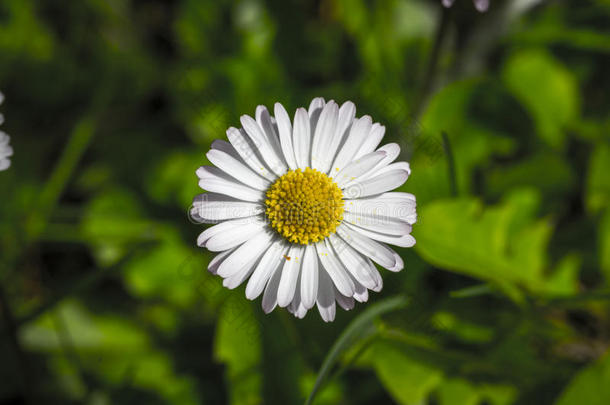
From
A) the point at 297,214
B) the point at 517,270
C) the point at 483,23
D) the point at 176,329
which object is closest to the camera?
the point at 297,214

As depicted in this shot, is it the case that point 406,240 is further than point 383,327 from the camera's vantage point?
No

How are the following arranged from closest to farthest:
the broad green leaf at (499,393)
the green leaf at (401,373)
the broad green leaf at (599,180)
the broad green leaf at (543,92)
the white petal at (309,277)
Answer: the white petal at (309,277)
the green leaf at (401,373)
the broad green leaf at (499,393)
the broad green leaf at (599,180)
the broad green leaf at (543,92)

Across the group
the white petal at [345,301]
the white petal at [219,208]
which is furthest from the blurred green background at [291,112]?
the white petal at [219,208]

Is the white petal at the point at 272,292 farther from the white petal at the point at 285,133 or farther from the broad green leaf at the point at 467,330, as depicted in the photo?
the broad green leaf at the point at 467,330

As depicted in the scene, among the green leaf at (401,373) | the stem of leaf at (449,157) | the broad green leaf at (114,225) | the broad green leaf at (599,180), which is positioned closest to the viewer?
the stem of leaf at (449,157)

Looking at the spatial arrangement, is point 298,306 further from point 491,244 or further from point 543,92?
point 543,92

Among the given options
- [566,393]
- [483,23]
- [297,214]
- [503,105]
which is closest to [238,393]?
[297,214]

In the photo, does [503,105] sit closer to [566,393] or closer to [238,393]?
[566,393]

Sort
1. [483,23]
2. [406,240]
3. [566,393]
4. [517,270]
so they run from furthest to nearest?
[483,23]
[517,270]
[566,393]
[406,240]
